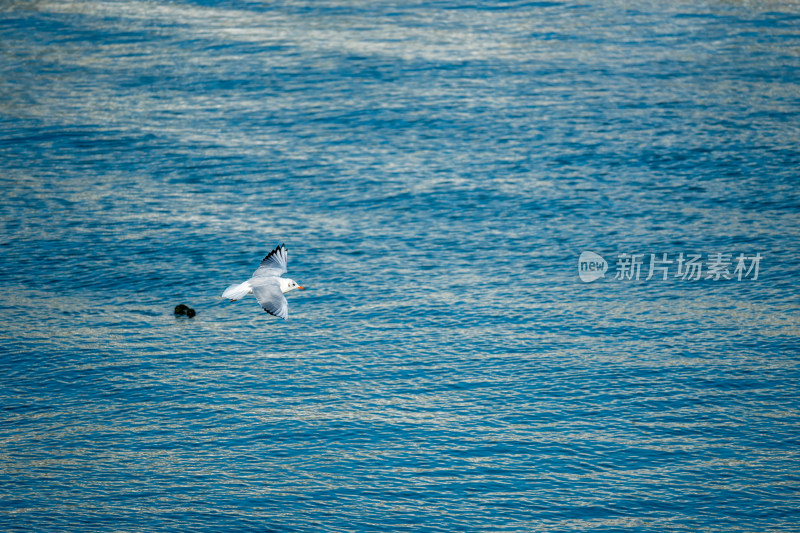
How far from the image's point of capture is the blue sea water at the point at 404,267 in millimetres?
26922

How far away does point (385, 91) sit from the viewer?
171 feet

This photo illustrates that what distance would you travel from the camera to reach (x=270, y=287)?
2780 centimetres

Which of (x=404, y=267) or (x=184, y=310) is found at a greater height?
(x=404, y=267)

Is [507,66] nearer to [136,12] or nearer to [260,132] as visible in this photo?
[260,132]

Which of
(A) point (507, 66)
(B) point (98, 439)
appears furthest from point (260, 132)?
(B) point (98, 439)

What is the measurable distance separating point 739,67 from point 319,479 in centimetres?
3635

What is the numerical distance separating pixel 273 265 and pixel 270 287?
6.29 ft

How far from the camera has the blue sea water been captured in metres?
26.9

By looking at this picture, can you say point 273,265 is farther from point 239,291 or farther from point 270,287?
point 239,291

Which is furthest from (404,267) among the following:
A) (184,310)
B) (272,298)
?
(272,298)

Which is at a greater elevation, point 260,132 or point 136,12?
point 136,12

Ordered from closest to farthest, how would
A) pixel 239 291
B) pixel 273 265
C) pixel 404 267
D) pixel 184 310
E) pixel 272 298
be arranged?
1. pixel 272 298
2. pixel 239 291
3. pixel 273 265
4. pixel 184 310
5. pixel 404 267

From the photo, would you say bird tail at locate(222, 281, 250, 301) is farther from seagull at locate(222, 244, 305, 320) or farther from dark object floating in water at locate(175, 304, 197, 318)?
dark object floating in water at locate(175, 304, 197, 318)

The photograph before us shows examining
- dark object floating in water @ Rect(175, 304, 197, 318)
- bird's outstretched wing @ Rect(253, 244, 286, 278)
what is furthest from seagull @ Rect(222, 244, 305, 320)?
dark object floating in water @ Rect(175, 304, 197, 318)
